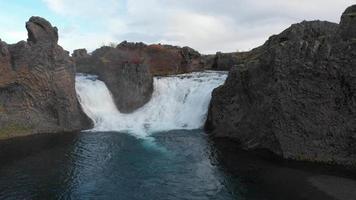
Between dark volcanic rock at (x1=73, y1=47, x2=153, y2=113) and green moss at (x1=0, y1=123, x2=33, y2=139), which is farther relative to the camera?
dark volcanic rock at (x1=73, y1=47, x2=153, y2=113)

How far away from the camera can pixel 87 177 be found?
103ft

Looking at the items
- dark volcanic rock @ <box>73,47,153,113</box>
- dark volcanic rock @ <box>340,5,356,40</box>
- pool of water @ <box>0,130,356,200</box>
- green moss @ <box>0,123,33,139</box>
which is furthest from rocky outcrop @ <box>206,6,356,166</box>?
green moss @ <box>0,123,33,139</box>

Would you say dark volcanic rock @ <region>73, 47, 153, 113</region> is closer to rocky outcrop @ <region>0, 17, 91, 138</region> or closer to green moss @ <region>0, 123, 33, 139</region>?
rocky outcrop @ <region>0, 17, 91, 138</region>

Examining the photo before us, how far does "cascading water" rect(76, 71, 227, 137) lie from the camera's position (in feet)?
174

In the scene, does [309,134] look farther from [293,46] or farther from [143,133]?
[143,133]

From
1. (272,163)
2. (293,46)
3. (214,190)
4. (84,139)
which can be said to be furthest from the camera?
(84,139)

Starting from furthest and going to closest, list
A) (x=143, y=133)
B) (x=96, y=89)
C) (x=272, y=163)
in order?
1. (x=96, y=89)
2. (x=143, y=133)
3. (x=272, y=163)

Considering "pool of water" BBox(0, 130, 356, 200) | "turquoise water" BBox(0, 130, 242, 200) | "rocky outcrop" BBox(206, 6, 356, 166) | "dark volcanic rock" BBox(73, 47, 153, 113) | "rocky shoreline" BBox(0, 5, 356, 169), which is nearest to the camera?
"pool of water" BBox(0, 130, 356, 200)

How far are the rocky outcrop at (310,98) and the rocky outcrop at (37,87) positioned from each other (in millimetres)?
22787

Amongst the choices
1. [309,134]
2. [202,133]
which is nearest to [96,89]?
[202,133]

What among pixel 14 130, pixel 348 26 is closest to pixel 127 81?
pixel 14 130

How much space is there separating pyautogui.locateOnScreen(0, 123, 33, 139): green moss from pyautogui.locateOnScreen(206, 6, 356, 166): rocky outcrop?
80.9 ft

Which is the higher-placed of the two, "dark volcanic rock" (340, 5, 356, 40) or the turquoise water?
"dark volcanic rock" (340, 5, 356, 40)

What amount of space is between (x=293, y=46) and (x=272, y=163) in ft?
34.7
